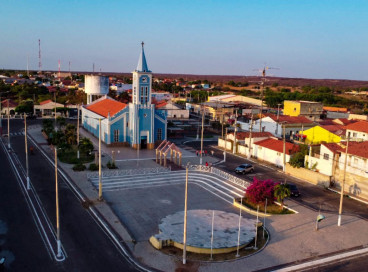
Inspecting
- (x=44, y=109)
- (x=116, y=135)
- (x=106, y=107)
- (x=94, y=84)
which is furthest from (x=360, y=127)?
(x=44, y=109)

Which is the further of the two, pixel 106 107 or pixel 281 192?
pixel 106 107

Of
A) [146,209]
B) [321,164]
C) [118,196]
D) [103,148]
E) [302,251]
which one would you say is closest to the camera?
[302,251]

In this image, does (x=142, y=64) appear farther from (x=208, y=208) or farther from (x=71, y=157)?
(x=208, y=208)

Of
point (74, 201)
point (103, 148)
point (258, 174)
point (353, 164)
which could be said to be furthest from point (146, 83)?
point (353, 164)

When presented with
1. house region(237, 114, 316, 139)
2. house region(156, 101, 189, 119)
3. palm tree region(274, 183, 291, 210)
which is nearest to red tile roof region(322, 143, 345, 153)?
palm tree region(274, 183, 291, 210)

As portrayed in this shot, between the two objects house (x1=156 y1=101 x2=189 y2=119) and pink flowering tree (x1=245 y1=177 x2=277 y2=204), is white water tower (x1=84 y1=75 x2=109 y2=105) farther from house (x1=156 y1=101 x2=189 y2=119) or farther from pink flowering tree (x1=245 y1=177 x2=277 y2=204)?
pink flowering tree (x1=245 y1=177 x2=277 y2=204)

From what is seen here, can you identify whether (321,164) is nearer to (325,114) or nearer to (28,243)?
(28,243)
